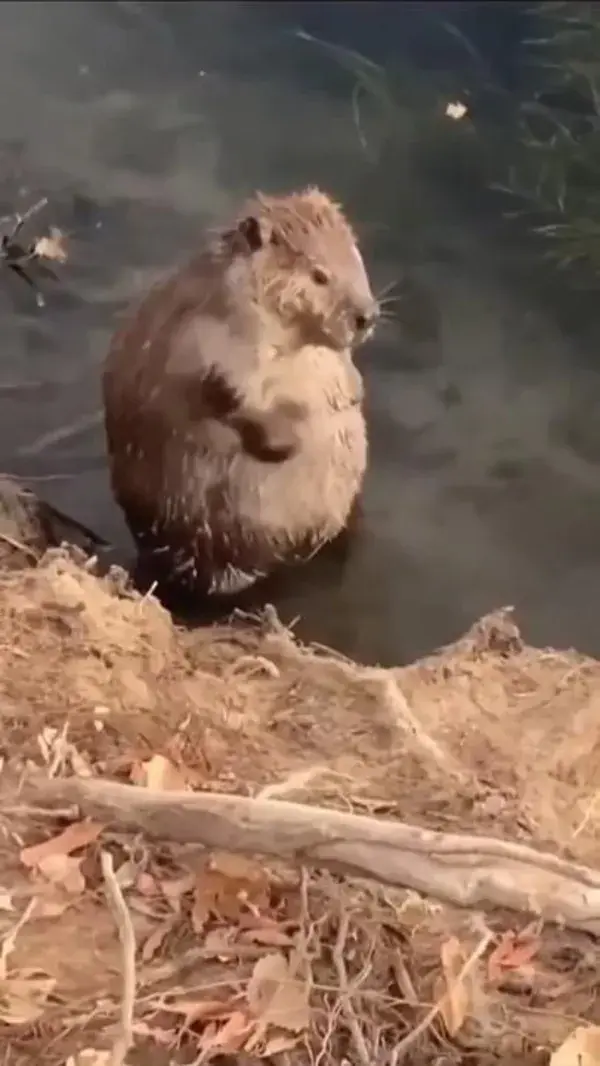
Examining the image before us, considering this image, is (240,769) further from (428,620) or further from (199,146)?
(199,146)

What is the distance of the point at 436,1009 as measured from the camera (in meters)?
1.60

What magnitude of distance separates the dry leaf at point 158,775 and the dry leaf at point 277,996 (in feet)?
0.84

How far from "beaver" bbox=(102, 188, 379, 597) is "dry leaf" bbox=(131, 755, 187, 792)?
668mm

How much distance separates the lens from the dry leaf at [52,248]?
3.07 metres

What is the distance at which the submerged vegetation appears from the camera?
10.7 feet

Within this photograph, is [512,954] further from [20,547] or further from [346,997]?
[20,547]

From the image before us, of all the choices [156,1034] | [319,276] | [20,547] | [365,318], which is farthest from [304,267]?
[156,1034]

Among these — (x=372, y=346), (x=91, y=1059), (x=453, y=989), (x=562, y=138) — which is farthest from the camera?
(x=562, y=138)

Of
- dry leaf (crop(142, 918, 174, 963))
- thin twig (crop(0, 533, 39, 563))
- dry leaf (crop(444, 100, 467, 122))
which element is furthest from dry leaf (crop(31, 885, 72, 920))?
dry leaf (crop(444, 100, 467, 122))

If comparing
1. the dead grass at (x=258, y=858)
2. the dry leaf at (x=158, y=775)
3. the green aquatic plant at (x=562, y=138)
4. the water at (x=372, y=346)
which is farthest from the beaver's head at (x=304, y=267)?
the green aquatic plant at (x=562, y=138)

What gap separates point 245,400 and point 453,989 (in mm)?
1015

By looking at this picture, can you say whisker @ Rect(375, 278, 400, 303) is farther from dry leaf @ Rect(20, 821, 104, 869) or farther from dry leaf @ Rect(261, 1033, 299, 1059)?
dry leaf @ Rect(261, 1033, 299, 1059)

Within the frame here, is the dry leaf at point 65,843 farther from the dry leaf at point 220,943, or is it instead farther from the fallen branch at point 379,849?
the dry leaf at point 220,943

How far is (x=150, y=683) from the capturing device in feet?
6.70
